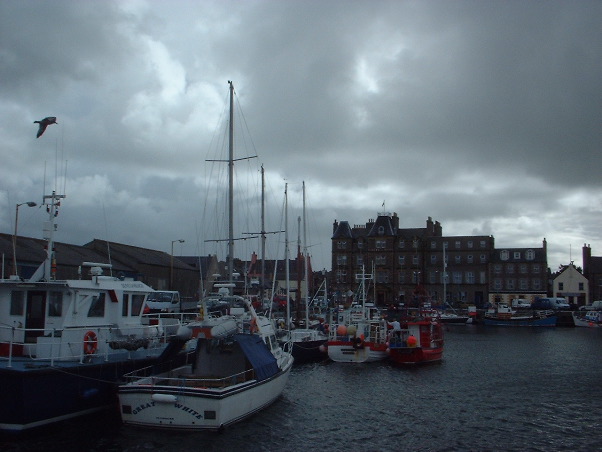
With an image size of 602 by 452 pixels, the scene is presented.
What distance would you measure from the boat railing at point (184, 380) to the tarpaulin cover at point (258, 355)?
1.25 ft

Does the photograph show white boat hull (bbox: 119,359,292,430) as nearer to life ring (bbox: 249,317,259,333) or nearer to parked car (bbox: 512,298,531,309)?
life ring (bbox: 249,317,259,333)

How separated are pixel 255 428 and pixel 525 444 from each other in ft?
33.6

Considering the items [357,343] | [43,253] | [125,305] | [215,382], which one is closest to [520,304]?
[357,343]

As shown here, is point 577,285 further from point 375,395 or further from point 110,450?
point 110,450

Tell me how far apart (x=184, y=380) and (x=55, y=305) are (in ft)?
21.8

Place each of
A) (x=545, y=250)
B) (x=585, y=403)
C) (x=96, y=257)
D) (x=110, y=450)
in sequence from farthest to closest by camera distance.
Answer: (x=545, y=250) < (x=96, y=257) < (x=585, y=403) < (x=110, y=450)

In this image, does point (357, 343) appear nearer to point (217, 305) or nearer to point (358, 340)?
point (358, 340)

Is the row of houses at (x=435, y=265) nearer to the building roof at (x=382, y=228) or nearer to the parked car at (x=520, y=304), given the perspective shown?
the building roof at (x=382, y=228)

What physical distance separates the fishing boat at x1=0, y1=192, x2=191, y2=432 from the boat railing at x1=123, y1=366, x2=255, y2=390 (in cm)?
90

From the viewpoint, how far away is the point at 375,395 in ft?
101

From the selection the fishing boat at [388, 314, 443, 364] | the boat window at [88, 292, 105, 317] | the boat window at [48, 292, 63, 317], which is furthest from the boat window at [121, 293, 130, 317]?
the fishing boat at [388, 314, 443, 364]

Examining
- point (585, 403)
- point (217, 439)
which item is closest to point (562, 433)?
point (585, 403)

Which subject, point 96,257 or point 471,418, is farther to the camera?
point 96,257

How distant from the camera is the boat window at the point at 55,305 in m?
23.0
